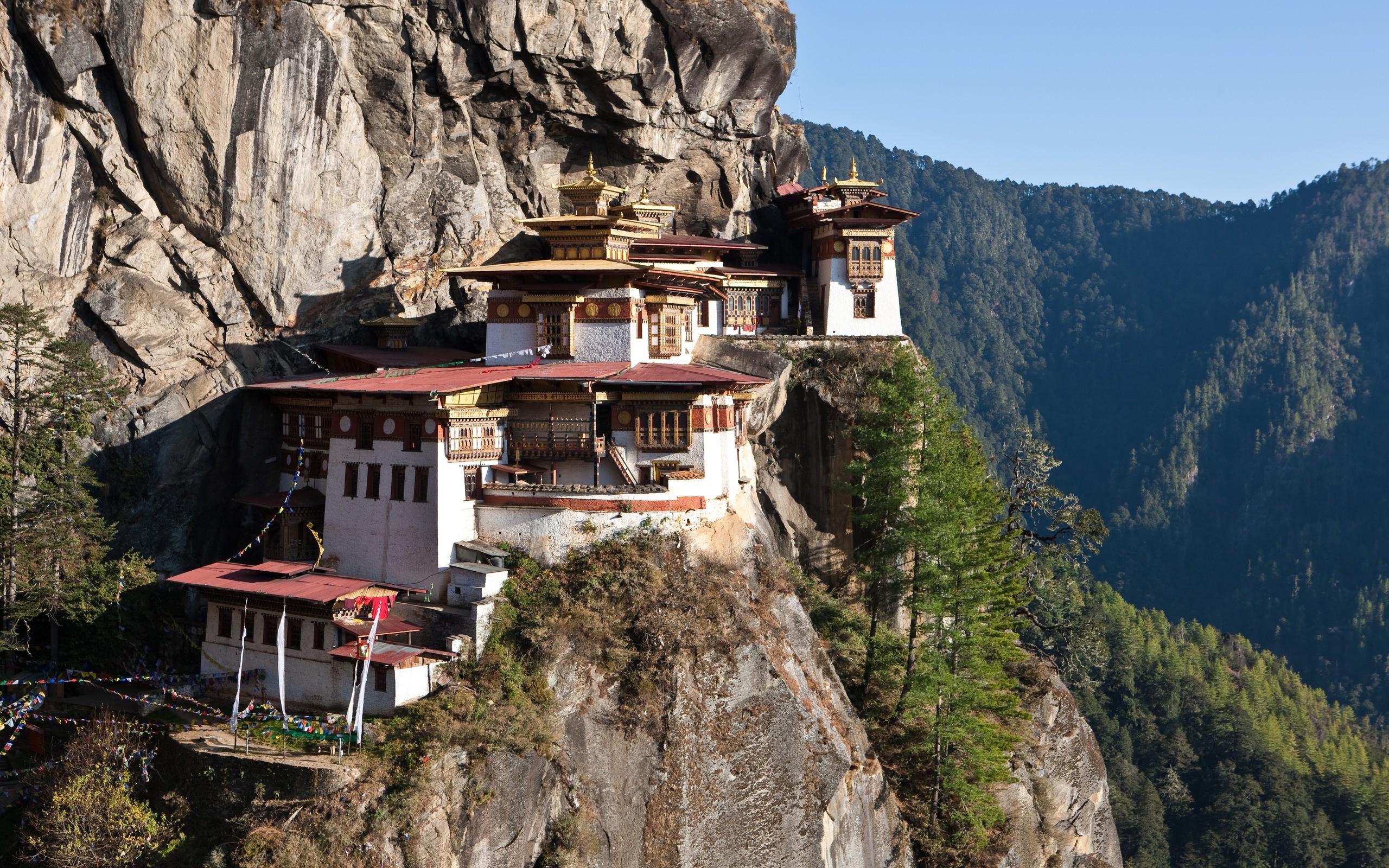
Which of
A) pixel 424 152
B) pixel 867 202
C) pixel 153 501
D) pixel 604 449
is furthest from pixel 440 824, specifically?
pixel 867 202

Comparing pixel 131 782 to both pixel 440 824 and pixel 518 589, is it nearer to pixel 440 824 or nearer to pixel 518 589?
pixel 440 824

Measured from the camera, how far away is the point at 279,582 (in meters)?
36.9

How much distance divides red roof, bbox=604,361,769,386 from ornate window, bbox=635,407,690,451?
124cm

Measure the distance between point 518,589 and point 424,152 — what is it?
79.5ft

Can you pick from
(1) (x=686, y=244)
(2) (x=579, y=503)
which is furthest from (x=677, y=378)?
(1) (x=686, y=244)

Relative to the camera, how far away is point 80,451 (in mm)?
Answer: 42500

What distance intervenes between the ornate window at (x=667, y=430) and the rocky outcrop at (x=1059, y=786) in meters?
18.9

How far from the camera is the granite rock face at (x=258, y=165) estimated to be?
4462 cm

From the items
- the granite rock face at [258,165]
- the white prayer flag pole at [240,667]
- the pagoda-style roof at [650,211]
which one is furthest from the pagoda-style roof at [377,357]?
the white prayer flag pole at [240,667]

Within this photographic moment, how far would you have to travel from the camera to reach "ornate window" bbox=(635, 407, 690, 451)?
1636 inches

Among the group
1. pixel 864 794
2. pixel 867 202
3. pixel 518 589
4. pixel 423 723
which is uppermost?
pixel 867 202

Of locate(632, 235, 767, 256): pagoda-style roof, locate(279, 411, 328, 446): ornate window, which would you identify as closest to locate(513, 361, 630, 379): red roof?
locate(279, 411, 328, 446): ornate window

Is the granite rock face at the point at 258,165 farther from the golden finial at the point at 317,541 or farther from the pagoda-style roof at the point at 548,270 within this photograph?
the pagoda-style roof at the point at 548,270

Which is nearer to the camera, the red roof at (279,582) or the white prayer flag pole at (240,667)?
the white prayer flag pole at (240,667)
